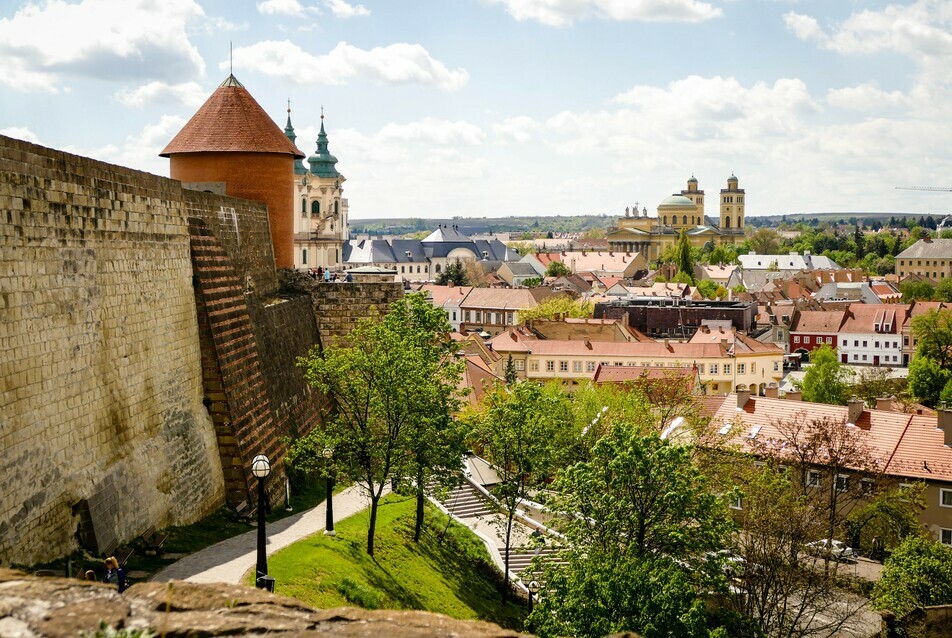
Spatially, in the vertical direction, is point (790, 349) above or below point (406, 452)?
below

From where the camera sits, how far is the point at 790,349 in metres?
88.6

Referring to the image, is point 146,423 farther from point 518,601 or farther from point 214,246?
point 518,601

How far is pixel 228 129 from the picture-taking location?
2636 cm

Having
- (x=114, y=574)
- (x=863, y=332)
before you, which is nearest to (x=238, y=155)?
(x=114, y=574)

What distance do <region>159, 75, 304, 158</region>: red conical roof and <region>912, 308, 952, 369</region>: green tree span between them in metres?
56.3

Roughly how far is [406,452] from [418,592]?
280cm

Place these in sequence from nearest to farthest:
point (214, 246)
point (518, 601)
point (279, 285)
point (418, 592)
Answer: point (418, 592)
point (214, 246)
point (518, 601)
point (279, 285)

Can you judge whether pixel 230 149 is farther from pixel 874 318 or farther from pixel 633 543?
pixel 874 318

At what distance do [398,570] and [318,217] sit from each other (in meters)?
69.1

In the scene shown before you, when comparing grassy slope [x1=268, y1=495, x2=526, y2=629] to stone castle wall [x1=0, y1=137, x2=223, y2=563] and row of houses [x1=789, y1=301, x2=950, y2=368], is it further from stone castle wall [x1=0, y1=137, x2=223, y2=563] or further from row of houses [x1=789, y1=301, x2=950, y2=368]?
row of houses [x1=789, y1=301, x2=950, y2=368]

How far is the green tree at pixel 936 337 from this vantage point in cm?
6981

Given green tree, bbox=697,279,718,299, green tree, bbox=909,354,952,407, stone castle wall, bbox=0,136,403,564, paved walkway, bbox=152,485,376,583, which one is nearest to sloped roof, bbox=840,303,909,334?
green tree, bbox=909,354,952,407

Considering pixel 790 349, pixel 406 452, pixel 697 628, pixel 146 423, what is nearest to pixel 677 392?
pixel 406 452

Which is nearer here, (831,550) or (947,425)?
(831,550)
